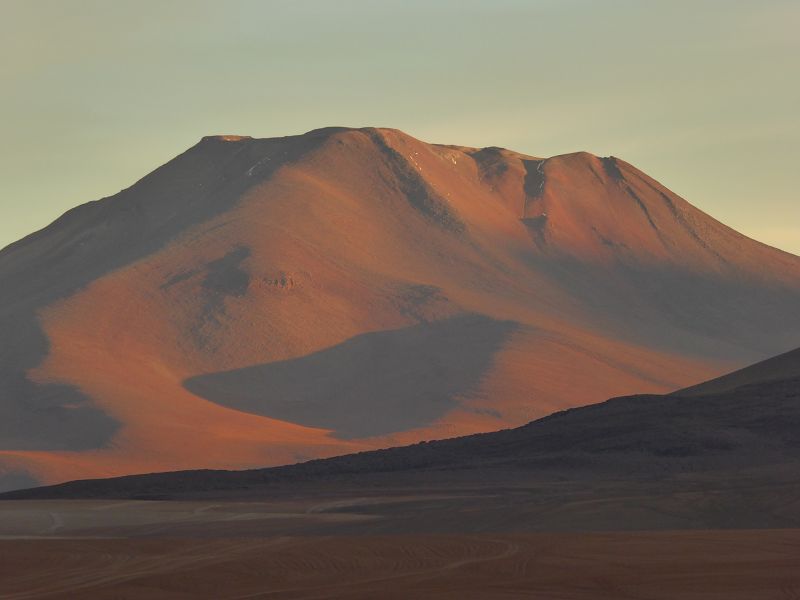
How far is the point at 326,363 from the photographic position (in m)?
166

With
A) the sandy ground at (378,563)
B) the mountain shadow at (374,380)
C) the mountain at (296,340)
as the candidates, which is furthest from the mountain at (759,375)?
the mountain shadow at (374,380)

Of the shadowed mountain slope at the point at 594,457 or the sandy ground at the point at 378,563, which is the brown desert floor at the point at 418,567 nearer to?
the sandy ground at the point at 378,563

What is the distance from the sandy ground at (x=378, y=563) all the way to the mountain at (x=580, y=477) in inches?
184

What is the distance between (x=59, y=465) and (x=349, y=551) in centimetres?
9247

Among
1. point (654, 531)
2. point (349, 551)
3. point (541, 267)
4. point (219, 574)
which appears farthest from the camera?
point (541, 267)

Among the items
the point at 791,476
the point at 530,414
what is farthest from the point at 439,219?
the point at 791,476

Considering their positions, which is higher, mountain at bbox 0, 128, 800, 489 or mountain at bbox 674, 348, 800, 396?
mountain at bbox 0, 128, 800, 489

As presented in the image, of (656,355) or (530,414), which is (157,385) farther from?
(656,355)

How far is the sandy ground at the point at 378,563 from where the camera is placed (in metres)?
29.6

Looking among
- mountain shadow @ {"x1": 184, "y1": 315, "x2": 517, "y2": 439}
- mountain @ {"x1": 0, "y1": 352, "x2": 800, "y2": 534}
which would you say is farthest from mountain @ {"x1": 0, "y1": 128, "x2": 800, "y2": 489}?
mountain @ {"x1": 0, "y1": 352, "x2": 800, "y2": 534}

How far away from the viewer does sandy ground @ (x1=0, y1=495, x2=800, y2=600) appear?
2956cm

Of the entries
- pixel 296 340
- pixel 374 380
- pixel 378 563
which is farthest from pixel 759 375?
pixel 296 340

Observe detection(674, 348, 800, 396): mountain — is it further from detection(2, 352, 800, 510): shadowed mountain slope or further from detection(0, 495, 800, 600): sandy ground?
detection(0, 495, 800, 600): sandy ground

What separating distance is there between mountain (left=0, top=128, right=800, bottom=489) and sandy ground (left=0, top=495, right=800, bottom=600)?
3223 inches
